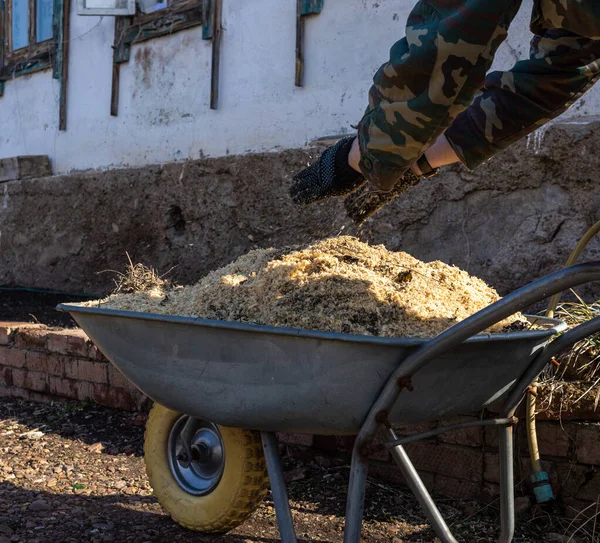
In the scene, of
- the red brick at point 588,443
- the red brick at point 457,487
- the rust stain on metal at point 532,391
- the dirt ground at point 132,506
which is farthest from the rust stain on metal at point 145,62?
the red brick at point 588,443

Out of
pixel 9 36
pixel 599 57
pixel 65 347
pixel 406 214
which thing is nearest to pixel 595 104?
pixel 406 214

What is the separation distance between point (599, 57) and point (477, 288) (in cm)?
71

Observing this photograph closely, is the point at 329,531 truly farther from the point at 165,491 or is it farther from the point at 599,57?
the point at 599,57

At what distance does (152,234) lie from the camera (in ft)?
17.4

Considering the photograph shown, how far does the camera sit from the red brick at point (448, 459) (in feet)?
8.61

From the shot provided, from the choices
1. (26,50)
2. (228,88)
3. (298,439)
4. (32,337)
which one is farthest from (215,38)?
→ (298,439)

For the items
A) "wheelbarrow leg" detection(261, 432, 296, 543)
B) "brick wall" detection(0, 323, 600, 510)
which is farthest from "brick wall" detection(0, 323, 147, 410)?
"wheelbarrow leg" detection(261, 432, 296, 543)

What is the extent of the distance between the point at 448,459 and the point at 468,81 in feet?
5.32

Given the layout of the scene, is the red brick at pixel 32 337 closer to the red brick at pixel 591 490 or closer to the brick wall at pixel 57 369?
the brick wall at pixel 57 369

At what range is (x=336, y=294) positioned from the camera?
192 cm

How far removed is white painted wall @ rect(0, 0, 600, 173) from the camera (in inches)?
167

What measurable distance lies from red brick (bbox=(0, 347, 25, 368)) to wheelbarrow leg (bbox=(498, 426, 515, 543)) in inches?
122

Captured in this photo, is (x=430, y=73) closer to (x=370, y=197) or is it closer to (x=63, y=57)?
(x=370, y=197)

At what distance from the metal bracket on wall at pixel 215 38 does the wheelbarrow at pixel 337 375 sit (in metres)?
3.20
